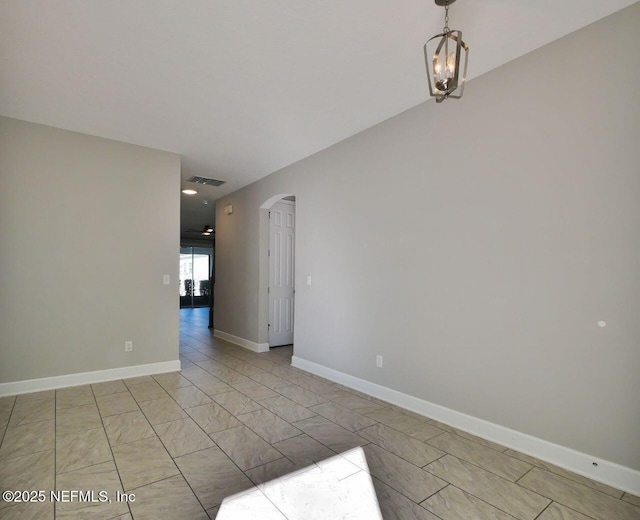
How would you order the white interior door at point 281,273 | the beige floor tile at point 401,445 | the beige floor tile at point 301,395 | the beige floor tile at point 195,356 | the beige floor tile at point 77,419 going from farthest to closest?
the white interior door at point 281,273 → the beige floor tile at point 195,356 → the beige floor tile at point 301,395 → the beige floor tile at point 77,419 → the beige floor tile at point 401,445

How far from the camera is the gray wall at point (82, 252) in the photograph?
3.57 metres

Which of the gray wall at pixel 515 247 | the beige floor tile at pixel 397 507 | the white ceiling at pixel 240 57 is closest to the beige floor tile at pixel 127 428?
the beige floor tile at pixel 397 507

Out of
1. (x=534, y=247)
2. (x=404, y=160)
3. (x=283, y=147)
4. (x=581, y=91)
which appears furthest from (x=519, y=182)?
(x=283, y=147)

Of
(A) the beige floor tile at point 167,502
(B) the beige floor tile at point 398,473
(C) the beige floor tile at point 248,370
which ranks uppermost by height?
(A) the beige floor tile at point 167,502

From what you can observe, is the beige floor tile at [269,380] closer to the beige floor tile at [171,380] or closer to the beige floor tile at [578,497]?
the beige floor tile at [171,380]

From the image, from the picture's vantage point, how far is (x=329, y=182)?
4254mm

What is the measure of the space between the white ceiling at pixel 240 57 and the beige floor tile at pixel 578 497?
283 cm

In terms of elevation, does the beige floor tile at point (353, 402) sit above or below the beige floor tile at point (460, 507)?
below

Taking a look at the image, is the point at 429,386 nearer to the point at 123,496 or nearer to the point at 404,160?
the point at 404,160

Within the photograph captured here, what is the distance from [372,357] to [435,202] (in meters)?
1.69

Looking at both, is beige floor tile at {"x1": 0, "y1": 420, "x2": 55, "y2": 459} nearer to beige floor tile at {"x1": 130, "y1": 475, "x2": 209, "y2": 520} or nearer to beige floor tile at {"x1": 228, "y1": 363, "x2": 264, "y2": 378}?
beige floor tile at {"x1": 130, "y1": 475, "x2": 209, "y2": 520}

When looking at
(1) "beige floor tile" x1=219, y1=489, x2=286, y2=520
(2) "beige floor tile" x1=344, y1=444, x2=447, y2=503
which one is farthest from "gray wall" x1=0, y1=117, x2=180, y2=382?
(2) "beige floor tile" x1=344, y1=444, x2=447, y2=503

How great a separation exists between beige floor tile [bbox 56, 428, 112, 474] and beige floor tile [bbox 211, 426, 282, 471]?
2.49 feet

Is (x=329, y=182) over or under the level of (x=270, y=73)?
under
